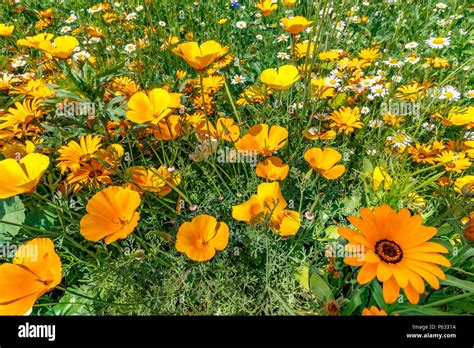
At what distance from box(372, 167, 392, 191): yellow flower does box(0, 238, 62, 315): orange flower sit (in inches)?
39.7

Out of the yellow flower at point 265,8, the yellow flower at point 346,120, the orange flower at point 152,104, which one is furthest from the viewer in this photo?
the yellow flower at point 265,8

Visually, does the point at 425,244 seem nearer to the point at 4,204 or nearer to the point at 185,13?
the point at 4,204

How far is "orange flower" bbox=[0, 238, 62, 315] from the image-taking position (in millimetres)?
773

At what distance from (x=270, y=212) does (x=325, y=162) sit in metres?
0.28

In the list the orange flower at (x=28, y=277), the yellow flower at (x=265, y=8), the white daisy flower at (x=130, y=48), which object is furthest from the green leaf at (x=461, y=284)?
the white daisy flower at (x=130, y=48)

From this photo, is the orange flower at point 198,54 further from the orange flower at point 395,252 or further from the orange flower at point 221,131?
the orange flower at point 395,252

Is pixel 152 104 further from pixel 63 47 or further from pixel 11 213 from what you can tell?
pixel 11 213

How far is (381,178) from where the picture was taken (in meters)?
1.29

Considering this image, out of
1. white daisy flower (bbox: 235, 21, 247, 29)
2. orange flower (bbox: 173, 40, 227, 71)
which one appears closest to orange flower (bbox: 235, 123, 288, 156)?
orange flower (bbox: 173, 40, 227, 71)

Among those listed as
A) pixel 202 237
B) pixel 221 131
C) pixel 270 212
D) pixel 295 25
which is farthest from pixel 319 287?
pixel 295 25

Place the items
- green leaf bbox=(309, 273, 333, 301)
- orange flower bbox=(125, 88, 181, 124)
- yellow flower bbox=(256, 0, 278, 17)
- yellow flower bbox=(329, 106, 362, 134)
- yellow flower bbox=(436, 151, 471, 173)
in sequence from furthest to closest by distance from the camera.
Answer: yellow flower bbox=(256, 0, 278, 17), yellow flower bbox=(329, 106, 362, 134), yellow flower bbox=(436, 151, 471, 173), orange flower bbox=(125, 88, 181, 124), green leaf bbox=(309, 273, 333, 301)

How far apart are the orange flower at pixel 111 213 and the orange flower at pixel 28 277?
110 millimetres

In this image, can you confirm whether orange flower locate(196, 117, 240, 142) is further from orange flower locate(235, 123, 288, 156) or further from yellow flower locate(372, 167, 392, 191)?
yellow flower locate(372, 167, 392, 191)

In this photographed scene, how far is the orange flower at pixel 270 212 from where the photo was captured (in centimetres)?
100
